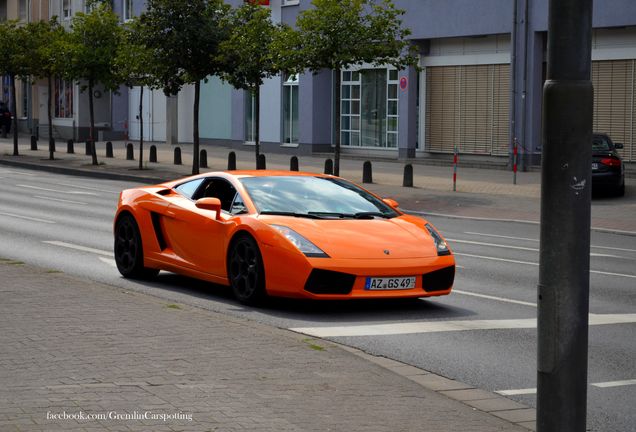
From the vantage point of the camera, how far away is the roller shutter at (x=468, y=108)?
3928 centimetres

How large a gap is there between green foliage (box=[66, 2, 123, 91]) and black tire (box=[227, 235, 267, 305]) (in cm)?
2949

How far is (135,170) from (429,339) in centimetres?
2899

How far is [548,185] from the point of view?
491cm

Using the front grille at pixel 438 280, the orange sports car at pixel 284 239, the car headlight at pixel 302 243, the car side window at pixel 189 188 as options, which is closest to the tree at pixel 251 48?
the car side window at pixel 189 188

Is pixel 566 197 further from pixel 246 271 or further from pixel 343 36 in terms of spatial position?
pixel 343 36

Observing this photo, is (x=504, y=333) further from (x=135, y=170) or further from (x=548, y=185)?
(x=135, y=170)

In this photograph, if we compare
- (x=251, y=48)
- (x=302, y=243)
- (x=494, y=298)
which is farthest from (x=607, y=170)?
(x=302, y=243)

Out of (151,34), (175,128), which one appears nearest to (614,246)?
(151,34)

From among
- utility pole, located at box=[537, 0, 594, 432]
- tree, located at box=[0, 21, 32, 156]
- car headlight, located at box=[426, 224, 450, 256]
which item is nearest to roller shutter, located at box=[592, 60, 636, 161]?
tree, located at box=[0, 21, 32, 156]

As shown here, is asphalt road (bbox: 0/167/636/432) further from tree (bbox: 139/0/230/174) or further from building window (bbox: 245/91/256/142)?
building window (bbox: 245/91/256/142)

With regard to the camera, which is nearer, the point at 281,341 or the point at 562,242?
the point at 562,242

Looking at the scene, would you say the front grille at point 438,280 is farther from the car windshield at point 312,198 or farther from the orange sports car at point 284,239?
the car windshield at point 312,198

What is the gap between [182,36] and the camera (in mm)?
35250

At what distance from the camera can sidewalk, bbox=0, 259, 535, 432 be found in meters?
6.43
